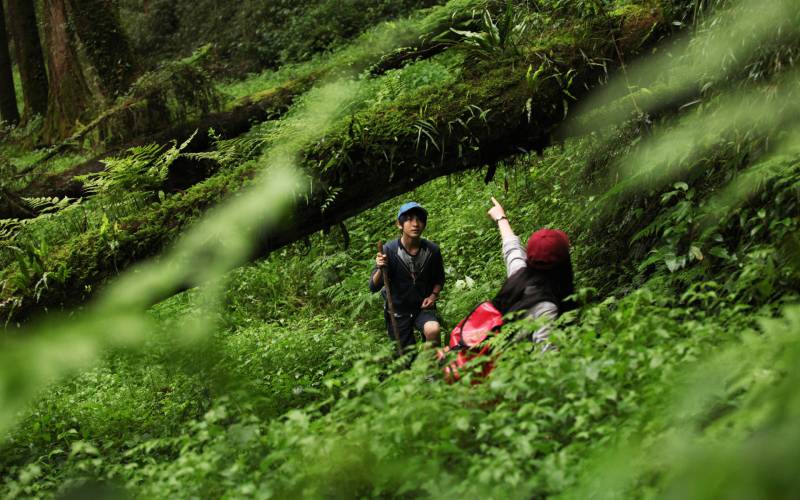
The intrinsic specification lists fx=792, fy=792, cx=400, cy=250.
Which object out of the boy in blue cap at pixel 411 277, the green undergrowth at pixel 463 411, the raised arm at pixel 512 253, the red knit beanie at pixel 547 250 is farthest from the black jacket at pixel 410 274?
the red knit beanie at pixel 547 250

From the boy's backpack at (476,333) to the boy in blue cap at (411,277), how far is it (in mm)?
1484

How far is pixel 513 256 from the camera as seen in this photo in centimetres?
612

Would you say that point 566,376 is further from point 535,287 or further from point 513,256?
point 513,256

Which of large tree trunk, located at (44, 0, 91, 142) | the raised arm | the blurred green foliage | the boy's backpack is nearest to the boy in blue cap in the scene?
the raised arm

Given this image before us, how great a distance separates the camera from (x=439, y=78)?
1291 cm

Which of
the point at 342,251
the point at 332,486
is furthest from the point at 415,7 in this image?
the point at 332,486

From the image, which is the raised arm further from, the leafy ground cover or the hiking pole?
the hiking pole

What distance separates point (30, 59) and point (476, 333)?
20125 mm

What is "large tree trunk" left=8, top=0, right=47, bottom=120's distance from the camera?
21.3 meters

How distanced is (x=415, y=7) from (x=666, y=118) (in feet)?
54.6

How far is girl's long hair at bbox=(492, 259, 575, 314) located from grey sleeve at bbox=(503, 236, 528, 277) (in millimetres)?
423

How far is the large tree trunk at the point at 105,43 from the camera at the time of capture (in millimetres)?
15938

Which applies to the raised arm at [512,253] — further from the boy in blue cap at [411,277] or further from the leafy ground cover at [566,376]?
the boy in blue cap at [411,277]

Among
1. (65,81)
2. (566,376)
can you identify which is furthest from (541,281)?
(65,81)
